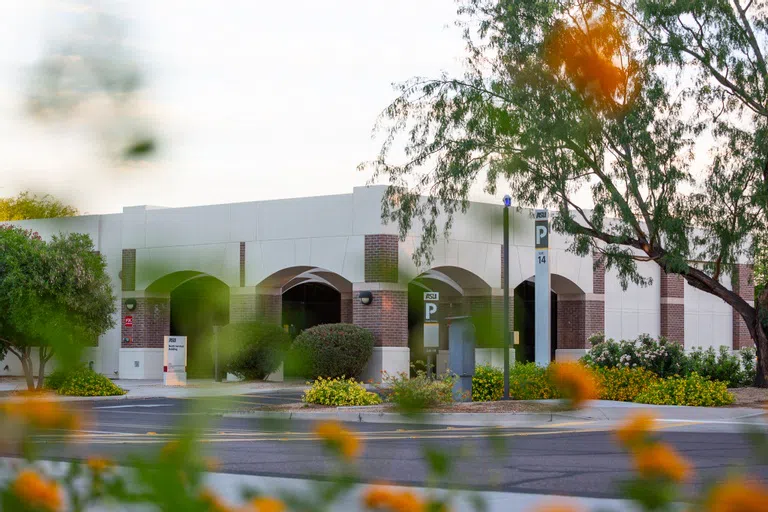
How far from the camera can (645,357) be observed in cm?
2631

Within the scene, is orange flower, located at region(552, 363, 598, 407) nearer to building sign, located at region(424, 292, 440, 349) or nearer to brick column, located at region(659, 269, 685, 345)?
building sign, located at region(424, 292, 440, 349)

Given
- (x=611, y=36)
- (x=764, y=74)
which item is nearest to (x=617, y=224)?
(x=764, y=74)

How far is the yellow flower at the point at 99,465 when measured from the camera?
2.42 meters

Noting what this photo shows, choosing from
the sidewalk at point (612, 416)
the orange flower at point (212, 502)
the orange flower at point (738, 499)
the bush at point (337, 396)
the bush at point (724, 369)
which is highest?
the orange flower at point (738, 499)

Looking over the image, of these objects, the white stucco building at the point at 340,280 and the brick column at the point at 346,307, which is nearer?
the white stucco building at the point at 340,280

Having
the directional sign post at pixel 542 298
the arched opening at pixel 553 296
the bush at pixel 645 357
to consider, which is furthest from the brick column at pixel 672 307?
the directional sign post at pixel 542 298

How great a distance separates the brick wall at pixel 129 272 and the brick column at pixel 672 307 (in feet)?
130

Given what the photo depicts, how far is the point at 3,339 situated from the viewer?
28.2 m

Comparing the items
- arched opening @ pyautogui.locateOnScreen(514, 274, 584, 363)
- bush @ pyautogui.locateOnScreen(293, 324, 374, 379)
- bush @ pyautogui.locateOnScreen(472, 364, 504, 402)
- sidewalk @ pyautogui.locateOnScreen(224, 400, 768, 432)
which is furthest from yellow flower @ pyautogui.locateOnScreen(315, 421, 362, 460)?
arched opening @ pyautogui.locateOnScreen(514, 274, 584, 363)

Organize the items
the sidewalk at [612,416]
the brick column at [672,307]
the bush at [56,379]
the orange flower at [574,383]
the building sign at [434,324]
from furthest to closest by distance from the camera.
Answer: the brick column at [672,307] < the sidewalk at [612,416] < the building sign at [434,324] < the orange flower at [574,383] < the bush at [56,379]

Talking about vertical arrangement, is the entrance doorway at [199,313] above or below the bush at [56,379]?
above

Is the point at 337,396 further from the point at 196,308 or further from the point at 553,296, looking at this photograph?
the point at 196,308

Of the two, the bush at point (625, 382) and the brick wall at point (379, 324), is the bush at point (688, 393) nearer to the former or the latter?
the bush at point (625, 382)

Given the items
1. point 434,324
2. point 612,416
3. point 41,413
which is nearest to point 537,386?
point 41,413
